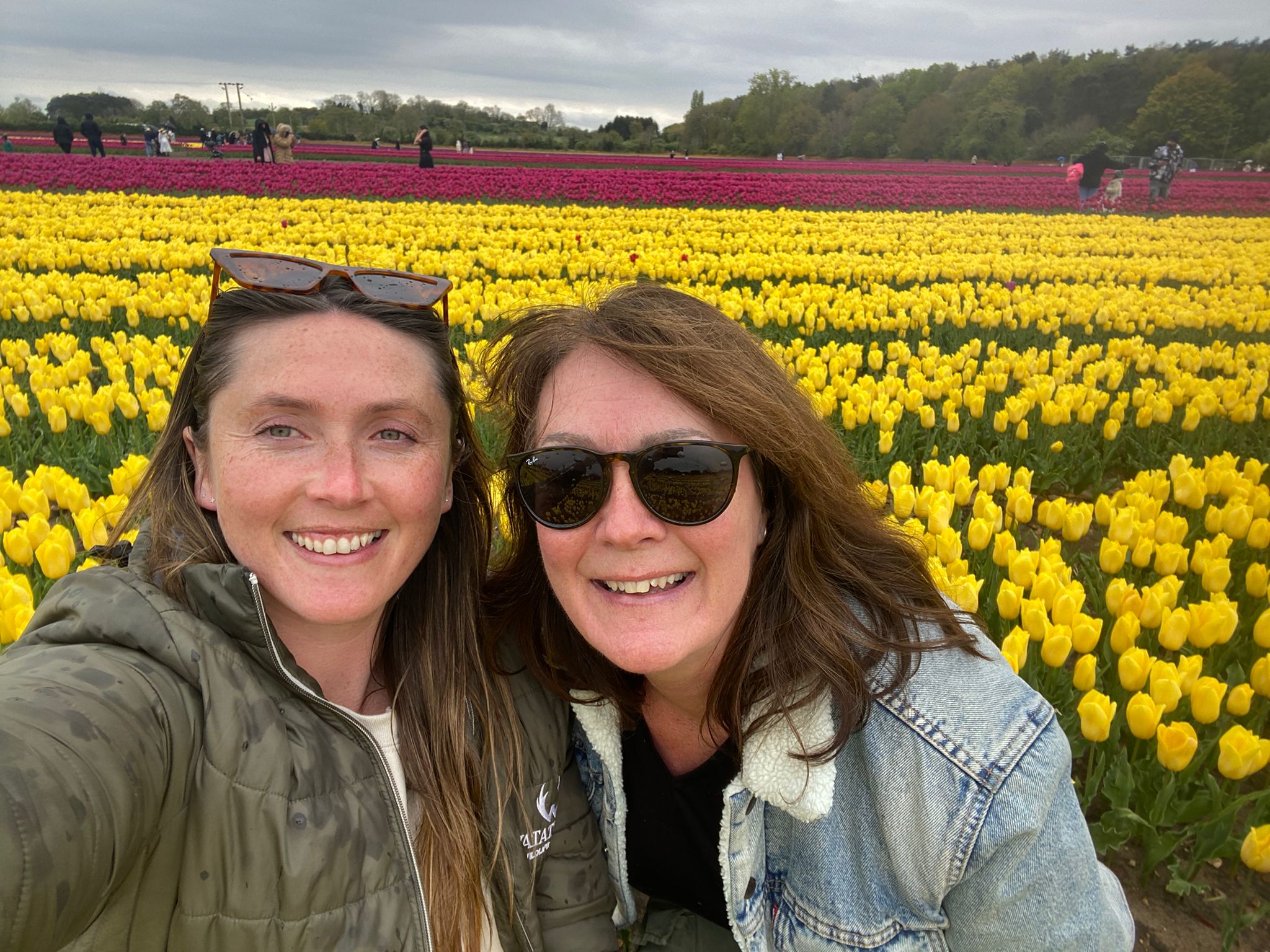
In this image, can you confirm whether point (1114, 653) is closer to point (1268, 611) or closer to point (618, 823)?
point (1268, 611)

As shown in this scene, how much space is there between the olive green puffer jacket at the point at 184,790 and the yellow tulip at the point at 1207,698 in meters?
2.22

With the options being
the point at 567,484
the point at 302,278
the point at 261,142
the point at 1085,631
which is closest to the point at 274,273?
the point at 302,278

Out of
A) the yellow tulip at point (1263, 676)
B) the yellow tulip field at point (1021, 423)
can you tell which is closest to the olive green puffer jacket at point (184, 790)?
the yellow tulip field at point (1021, 423)

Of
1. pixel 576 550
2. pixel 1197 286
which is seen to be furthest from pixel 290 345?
pixel 1197 286

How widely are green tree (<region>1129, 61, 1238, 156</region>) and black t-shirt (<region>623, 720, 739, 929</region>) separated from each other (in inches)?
243

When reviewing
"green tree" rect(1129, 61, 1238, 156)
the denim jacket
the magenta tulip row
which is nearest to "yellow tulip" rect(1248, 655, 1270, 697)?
the denim jacket

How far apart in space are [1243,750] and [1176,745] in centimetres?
16

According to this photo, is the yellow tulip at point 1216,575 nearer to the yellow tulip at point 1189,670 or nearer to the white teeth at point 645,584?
the yellow tulip at point 1189,670

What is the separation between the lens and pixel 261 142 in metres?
25.8

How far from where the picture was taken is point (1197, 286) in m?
9.20

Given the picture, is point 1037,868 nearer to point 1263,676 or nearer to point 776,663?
point 776,663

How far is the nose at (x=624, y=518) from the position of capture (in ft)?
5.24

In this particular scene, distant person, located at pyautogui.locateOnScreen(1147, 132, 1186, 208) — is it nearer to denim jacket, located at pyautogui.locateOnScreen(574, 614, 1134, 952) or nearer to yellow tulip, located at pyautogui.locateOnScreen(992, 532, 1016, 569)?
yellow tulip, located at pyautogui.locateOnScreen(992, 532, 1016, 569)

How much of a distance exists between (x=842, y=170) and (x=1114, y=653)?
1865 centimetres
